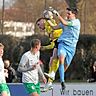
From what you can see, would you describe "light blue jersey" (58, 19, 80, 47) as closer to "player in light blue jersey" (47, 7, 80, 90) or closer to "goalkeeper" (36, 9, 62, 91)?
"player in light blue jersey" (47, 7, 80, 90)

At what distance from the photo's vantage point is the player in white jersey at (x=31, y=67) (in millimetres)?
9609

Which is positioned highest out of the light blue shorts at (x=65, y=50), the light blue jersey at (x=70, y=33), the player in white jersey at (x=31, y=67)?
the light blue jersey at (x=70, y=33)

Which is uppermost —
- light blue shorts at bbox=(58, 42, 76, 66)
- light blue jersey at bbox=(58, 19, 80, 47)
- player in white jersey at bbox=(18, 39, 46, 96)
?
light blue jersey at bbox=(58, 19, 80, 47)

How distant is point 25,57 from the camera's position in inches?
381

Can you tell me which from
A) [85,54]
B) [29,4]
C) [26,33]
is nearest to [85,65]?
[85,54]

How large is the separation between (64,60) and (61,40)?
457 mm

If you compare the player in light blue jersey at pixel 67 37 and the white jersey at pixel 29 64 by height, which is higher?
the player in light blue jersey at pixel 67 37

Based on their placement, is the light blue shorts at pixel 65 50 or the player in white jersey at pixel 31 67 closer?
the player in white jersey at pixel 31 67

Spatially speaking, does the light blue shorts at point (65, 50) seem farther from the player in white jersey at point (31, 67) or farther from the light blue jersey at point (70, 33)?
the player in white jersey at point (31, 67)

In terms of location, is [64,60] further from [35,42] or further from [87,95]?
[87,95]

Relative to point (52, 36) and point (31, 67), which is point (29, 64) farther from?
point (52, 36)

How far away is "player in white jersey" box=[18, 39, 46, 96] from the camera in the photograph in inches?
378

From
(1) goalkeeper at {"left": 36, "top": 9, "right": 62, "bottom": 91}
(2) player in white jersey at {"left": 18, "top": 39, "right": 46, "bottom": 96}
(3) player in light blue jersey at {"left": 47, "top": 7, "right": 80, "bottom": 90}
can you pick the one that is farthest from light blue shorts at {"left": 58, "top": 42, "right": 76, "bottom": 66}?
(2) player in white jersey at {"left": 18, "top": 39, "right": 46, "bottom": 96}

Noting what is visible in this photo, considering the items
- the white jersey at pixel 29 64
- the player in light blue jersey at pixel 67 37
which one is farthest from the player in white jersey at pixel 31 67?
the player in light blue jersey at pixel 67 37
